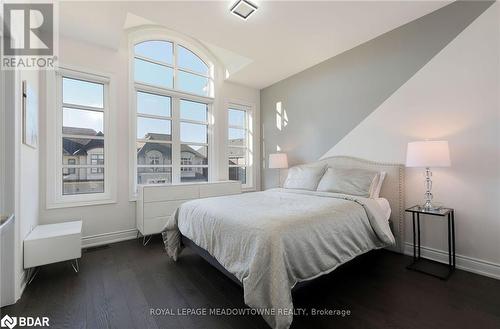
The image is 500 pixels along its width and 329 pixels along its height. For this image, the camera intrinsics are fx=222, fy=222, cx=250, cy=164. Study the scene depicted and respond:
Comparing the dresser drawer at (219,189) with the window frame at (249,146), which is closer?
the dresser drawer at (219,189)

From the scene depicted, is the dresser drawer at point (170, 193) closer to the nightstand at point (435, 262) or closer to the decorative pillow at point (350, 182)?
the decorative pillow at point (350, 182)

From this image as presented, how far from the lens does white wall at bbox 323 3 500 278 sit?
7.16 ft

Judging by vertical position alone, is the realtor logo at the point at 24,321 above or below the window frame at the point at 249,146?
below

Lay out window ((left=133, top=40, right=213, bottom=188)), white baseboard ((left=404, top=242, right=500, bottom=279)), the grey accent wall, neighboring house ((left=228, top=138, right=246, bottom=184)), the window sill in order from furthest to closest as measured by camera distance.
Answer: neighboring house ((left=228, top=138, right=246, bottom=184)) < window ((left=133, top=40, right=213, bottom=188)) < the window sill < the grey accent wall < white baseboard ((left=404, top=242, right=500, bottom=279))

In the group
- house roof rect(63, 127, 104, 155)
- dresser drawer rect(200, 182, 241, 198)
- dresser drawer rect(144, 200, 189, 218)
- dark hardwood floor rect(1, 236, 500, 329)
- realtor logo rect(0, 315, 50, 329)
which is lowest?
dark hardwood floor rect(1, 236, 500, 329)

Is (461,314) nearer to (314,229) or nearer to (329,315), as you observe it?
(329,315)

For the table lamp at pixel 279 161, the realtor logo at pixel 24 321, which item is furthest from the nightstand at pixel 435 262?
the realtor logo at pixel 24 321

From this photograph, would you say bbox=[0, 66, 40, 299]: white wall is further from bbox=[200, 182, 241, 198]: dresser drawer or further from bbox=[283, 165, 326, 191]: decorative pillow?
bbox=[283, 165, 326, 191]: decorative pillow

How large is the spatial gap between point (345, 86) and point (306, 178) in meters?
1.54

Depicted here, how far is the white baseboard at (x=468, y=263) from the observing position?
215 centimetres

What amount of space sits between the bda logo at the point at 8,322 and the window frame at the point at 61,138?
1511mm

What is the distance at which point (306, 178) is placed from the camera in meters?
3.28

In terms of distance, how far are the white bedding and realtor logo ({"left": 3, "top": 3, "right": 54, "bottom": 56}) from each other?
2038 millimetres

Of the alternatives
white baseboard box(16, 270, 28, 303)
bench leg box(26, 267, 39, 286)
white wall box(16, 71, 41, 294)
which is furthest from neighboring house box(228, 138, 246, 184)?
white baseboard box(16, 270, 28, 303)
